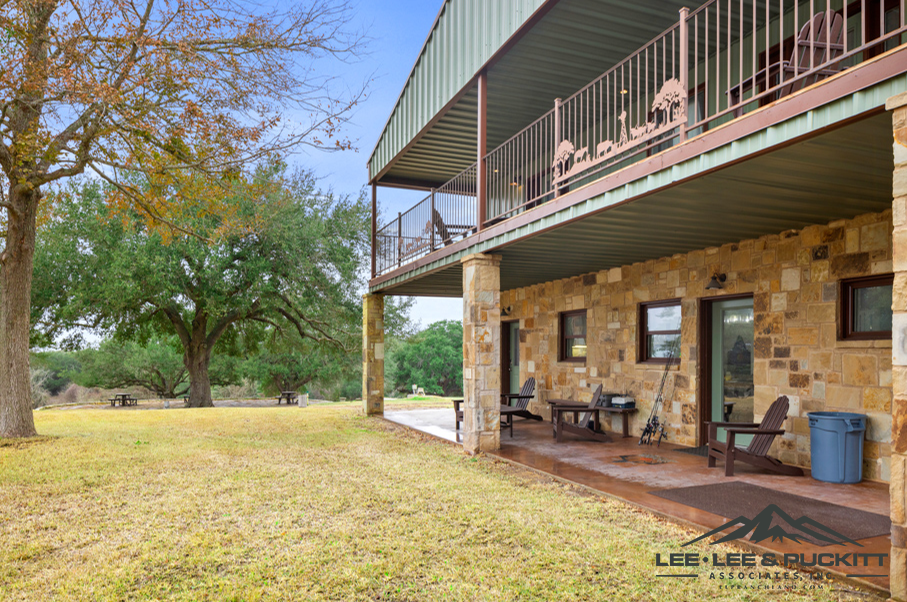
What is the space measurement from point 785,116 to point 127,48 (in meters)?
9.88

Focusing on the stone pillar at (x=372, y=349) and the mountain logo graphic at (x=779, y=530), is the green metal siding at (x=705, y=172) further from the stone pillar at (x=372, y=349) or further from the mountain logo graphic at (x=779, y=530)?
the stone pillar at (x=372, y=349)

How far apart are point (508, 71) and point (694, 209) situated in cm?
364

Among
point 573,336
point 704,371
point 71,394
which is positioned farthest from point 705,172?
point 71,394

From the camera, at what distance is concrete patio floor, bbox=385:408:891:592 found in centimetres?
411

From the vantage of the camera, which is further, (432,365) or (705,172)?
(432,365)

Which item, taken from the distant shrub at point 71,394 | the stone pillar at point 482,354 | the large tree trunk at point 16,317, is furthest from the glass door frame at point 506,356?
the distant shrub at point 71,394

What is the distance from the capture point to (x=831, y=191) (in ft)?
17.0

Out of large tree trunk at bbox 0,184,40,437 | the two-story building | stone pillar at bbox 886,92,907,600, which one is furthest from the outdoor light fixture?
large tree trunk at bbox 0,184,40,437

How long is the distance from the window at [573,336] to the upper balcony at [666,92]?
2.65 m

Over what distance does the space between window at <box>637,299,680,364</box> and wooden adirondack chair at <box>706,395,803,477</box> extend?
87.1 inches

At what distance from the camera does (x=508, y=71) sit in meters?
8.26

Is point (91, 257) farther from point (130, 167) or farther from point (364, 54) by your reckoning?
point (364, 54)

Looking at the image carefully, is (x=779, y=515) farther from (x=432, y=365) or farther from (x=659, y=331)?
(x=432, y=365)

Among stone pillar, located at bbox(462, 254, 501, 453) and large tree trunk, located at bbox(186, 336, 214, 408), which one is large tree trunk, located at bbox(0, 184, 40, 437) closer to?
stone pillar, located at bbox(462, 254, 501, 453)
